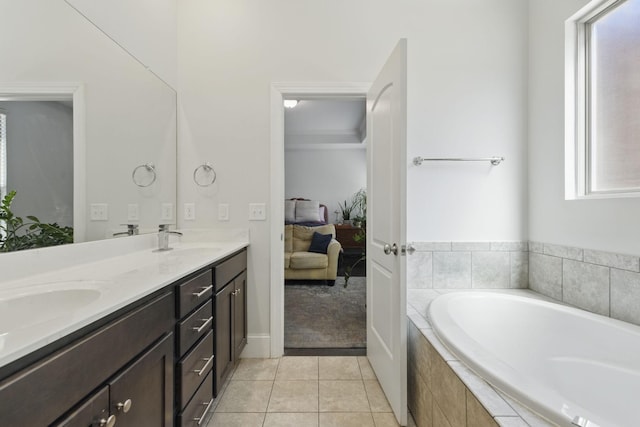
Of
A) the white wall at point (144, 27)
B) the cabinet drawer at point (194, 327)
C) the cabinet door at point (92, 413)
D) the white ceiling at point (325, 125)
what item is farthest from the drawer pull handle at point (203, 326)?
the white ceiling at point (325, 125)

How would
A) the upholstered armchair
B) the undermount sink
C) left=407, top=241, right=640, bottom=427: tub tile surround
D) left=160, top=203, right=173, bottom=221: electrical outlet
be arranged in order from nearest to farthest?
1. the undermount sink
2. left=407, top=241, right=640, bottom=427: tub tile surround
3. left=160, top=203, right=173, bottom=221: electrical outlet
4. the upholstered armchair

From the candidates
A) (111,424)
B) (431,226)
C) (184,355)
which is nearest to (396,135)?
(431,226)

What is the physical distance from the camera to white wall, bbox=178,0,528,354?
6.48 ft

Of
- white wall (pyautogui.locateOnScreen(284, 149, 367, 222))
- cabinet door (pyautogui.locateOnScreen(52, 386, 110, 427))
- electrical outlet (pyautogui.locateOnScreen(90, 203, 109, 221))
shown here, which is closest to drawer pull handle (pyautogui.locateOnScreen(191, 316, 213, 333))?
cabinet door (pyautogui.locateOnScreen(52, 386, 110, 427))

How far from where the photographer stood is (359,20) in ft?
6.58

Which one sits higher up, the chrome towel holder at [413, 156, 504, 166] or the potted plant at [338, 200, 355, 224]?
the chrome towel holder at [413, 156, 504, 166]

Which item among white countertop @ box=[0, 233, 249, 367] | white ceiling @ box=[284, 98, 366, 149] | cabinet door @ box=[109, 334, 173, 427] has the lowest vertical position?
cabinet door @ box=[109, 334, 173, 427]

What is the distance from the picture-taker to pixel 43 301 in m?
0.85

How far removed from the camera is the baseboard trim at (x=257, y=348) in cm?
202

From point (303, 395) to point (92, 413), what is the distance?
47.8 inches

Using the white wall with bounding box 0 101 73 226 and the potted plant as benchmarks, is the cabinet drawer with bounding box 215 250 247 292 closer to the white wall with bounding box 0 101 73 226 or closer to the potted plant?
the white wall with bounding box 0 101 73 226

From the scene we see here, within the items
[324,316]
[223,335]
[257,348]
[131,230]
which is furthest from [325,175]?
[223,335]

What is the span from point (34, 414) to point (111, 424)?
0.82 ft

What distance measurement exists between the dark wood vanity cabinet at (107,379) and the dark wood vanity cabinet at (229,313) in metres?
0.44
